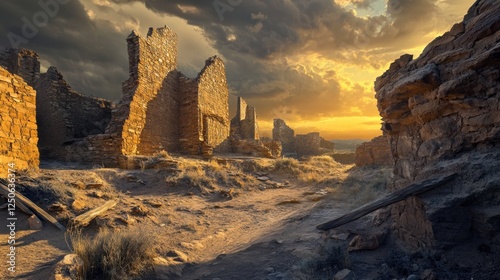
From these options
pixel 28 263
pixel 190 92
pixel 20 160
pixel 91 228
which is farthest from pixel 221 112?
pixel 28 263

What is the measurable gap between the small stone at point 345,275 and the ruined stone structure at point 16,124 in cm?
728

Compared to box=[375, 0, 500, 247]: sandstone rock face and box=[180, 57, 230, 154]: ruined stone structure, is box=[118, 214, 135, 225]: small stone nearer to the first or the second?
box=[375, 0, 500, 247]: sandstone rock face

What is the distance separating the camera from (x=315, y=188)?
421 inches

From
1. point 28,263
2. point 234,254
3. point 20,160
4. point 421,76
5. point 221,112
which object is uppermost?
point 221,112

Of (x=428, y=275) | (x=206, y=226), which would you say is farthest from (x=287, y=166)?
(x=428, y=275)

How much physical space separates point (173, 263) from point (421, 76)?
4.65 meters

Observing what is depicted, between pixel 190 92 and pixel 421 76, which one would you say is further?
pixel 190 92

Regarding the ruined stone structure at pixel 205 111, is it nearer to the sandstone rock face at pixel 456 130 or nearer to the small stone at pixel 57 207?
the small stone at pixel 57 207

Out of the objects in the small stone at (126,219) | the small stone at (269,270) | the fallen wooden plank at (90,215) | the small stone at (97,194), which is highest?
the small stone at (97,194)

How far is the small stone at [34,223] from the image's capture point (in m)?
4.61

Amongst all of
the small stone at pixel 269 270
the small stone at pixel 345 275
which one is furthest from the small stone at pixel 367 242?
the small stone at pixel 269 270

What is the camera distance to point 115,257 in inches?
137

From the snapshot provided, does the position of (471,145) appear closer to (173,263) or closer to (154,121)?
(173,263)

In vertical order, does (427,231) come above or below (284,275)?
above
